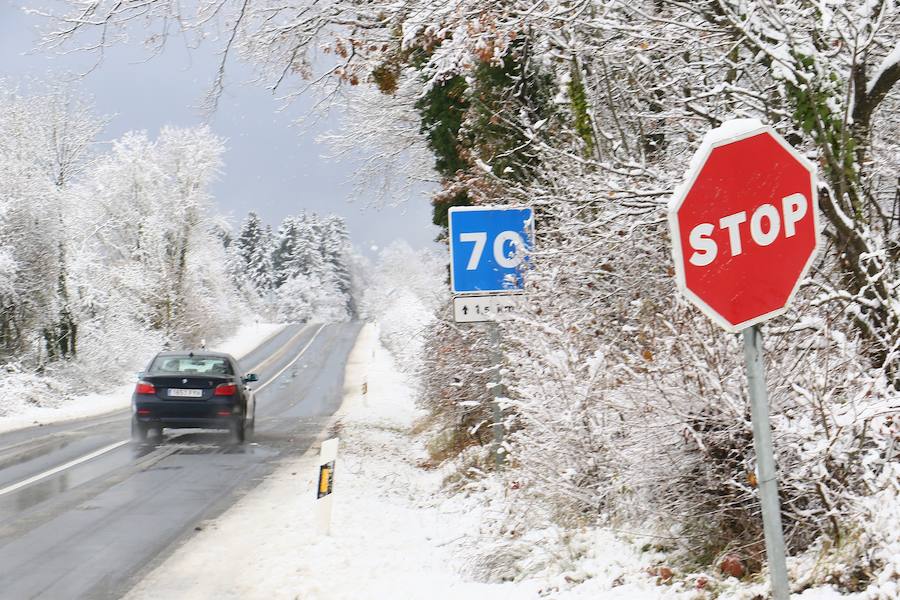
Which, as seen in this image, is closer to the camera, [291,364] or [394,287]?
[291,364]

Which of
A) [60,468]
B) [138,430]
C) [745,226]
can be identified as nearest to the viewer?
[745,226]

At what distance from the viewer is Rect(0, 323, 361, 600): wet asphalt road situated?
22.1 feet

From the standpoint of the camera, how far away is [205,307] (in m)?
58.9

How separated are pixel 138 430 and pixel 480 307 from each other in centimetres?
871

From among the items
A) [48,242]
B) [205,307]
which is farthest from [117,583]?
[205,307]

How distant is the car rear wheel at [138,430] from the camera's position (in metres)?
14.8

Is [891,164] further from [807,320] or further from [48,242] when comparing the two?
[48,242]

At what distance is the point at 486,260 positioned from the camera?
28.6 feet

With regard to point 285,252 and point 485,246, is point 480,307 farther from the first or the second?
point 285,252

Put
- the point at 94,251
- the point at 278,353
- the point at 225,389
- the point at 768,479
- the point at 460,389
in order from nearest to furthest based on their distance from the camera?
the point at 768,479 → the point at 460,389 → the point at 225,389 → the point at 94,251 → the point at 278,353

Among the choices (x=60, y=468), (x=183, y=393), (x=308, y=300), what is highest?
(x=308, y=300)

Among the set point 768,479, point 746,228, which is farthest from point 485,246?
point 768,479

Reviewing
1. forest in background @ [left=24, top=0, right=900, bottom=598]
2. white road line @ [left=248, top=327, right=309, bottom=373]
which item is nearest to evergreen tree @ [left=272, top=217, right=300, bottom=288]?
white road line @ [left=248, top=327, right=309, bottom=373]

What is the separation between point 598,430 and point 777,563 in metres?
2.98
